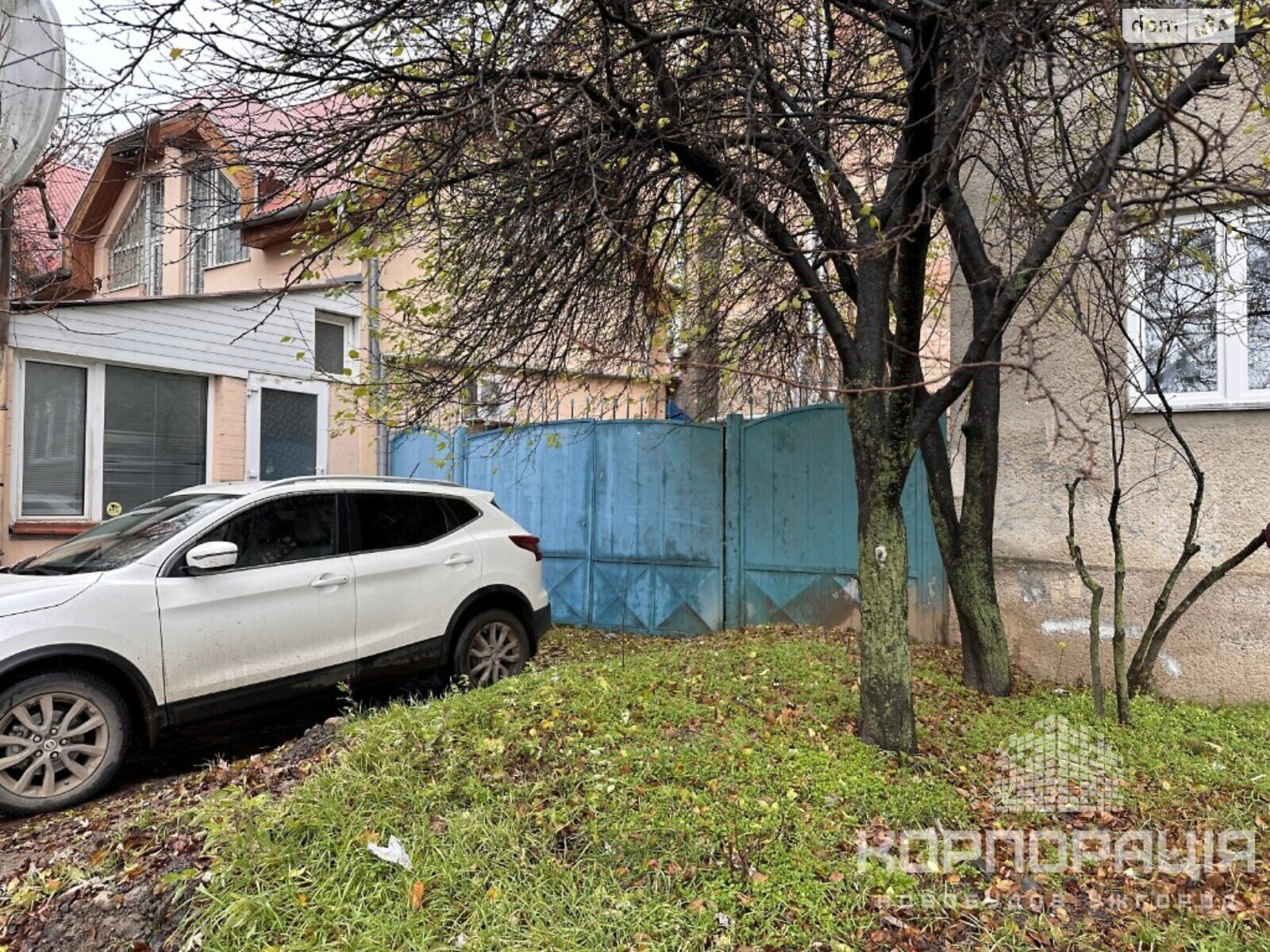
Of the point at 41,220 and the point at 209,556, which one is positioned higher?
the point at 41,220

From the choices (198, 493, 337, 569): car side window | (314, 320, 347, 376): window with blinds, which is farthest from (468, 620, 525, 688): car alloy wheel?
(314, 320, 347, 376): window with blinds

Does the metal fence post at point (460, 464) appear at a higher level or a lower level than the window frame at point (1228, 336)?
lower

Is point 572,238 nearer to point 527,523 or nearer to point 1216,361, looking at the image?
point 1216,361

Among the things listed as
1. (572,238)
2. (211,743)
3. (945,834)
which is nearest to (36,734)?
(211,743)

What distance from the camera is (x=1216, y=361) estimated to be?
5418 mm

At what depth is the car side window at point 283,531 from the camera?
4969 millimetres

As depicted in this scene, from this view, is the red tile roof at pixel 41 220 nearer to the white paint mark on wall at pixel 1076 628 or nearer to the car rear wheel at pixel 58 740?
the car rear wheel at pixel 58 740

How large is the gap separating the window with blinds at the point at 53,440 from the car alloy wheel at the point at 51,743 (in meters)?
4.56

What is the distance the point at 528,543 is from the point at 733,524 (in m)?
2.54

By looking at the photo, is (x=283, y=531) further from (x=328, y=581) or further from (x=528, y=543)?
(x=528, y=543)

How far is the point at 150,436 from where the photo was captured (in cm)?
852

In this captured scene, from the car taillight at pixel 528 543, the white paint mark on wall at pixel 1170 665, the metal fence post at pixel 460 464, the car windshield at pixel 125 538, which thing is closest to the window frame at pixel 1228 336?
the white paint mark on wall at pixel 1170 665

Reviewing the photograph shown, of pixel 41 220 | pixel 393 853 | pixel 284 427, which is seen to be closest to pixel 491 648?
pixel 393 853

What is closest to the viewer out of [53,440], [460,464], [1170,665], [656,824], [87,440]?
[656,824]
